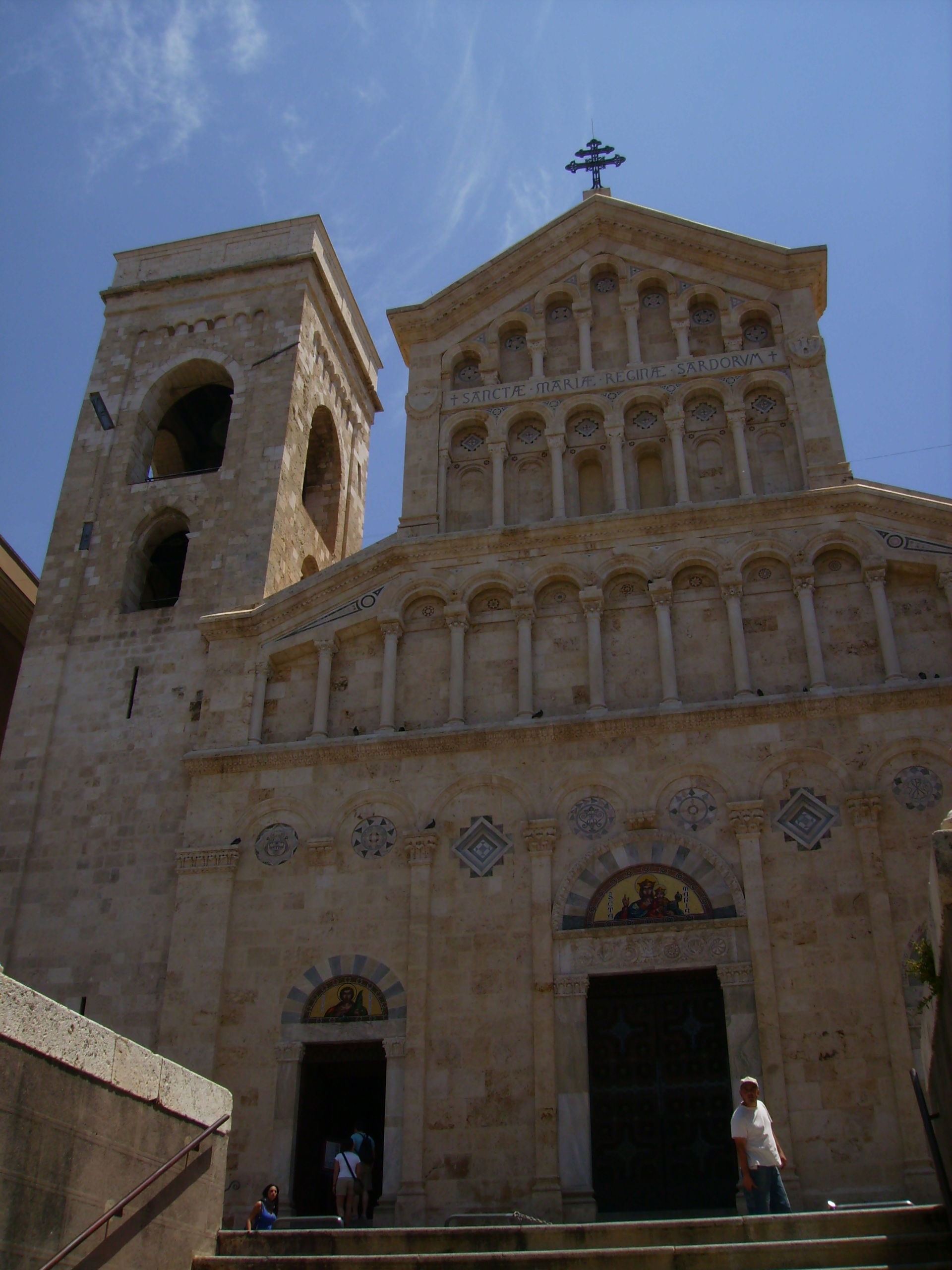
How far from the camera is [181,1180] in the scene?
34.0 ft

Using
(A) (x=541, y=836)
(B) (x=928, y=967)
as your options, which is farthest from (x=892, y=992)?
(B) (x=928, y=967)

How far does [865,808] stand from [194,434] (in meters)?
18.1

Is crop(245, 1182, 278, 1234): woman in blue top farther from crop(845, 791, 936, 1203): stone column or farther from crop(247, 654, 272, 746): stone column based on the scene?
crop(845, 791, 936, 1203): stone column

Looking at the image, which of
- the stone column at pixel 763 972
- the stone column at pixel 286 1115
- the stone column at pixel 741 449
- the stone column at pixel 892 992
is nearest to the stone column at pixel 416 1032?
the stone column at pixel 286 1115

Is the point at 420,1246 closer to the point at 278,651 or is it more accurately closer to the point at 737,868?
the point at 737,868

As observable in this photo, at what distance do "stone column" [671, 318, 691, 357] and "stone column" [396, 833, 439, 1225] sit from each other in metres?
9.75

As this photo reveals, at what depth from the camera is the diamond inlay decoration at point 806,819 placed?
16703 mm

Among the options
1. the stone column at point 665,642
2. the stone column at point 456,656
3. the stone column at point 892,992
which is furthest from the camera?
the stone column at point 456,656

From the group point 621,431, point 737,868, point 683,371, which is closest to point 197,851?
point 737,868

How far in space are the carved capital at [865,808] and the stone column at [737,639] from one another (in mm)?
2101

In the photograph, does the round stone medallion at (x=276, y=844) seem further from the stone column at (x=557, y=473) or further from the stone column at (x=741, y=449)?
the stone column at (x=741, y=449)

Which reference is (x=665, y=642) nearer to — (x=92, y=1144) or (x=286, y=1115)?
(x=286, y=1115)

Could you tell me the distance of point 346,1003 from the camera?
17.0m

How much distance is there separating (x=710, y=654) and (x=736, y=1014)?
17.5ft
